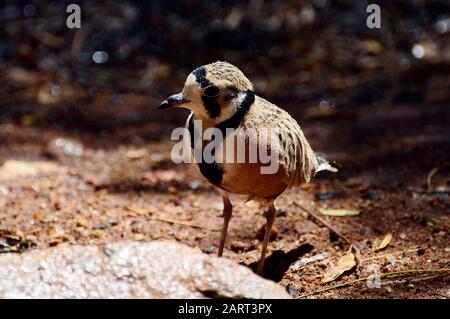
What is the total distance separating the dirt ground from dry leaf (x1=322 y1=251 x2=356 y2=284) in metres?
0.04

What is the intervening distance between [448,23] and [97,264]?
9228 mm

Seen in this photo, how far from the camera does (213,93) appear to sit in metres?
4.02

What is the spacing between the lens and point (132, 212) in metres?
5.46

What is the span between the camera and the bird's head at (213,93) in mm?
4012

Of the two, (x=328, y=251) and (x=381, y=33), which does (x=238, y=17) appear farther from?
(x=328, y=251)

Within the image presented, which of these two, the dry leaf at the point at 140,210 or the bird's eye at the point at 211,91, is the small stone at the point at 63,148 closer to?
the dry leaf at the point at 140,210

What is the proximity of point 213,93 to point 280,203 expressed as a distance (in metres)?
1.80

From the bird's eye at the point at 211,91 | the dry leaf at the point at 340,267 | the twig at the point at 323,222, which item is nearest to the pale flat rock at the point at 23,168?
the twig at the point at 323,222

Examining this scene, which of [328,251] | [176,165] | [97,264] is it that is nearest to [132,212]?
[176,165]

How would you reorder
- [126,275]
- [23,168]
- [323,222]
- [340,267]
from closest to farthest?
[126,275]
[340,267]
[323,222]
[23,168]

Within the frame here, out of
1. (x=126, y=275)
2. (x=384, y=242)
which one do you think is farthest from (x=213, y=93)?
(x=384, y=242)

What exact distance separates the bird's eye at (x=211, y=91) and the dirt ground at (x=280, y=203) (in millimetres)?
940

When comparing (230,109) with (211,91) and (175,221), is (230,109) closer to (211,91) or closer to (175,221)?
(211,91)

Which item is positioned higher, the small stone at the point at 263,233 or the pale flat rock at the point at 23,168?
the pale flat rock at the point at 23,168
